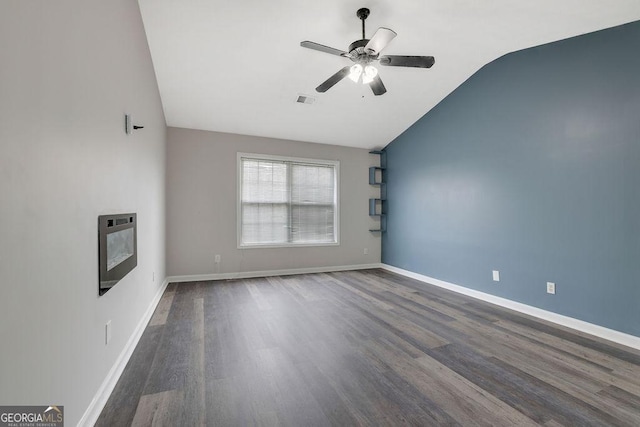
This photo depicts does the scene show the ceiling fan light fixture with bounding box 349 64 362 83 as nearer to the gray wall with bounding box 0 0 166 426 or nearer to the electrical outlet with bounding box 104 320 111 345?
the gray wall with bounding box 0 0 166 426

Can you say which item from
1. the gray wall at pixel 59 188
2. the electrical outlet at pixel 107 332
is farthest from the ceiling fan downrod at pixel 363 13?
the electrical outlet at pixel 107 332

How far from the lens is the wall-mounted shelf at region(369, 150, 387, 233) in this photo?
5.55m

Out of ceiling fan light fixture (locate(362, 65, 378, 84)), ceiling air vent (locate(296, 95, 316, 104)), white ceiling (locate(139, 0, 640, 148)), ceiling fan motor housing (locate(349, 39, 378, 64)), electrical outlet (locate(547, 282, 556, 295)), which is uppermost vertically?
white ceiling (locate(139, 0, 640, 148))

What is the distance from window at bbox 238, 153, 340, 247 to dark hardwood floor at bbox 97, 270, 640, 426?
181 cm

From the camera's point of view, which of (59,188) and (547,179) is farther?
(547,179)

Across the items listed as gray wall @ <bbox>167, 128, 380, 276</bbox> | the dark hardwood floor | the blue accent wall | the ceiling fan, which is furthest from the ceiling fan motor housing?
gray wall @ <bbox>167, 128, 380, 276</bbox>

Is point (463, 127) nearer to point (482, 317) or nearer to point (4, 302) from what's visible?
point (482, 317)

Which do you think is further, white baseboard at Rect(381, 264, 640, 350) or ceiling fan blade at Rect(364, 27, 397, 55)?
white baseboard at Rect(381, 264, 640, 350)

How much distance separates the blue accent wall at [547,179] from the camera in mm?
2457

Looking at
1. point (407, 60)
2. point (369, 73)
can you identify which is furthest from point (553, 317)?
point (369, 73)

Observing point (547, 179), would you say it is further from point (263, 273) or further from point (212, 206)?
point (212, 206)

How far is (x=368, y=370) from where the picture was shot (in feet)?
6.46

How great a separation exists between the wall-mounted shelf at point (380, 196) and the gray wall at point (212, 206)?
1032 mm

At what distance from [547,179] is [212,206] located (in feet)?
Answer: 14.7
